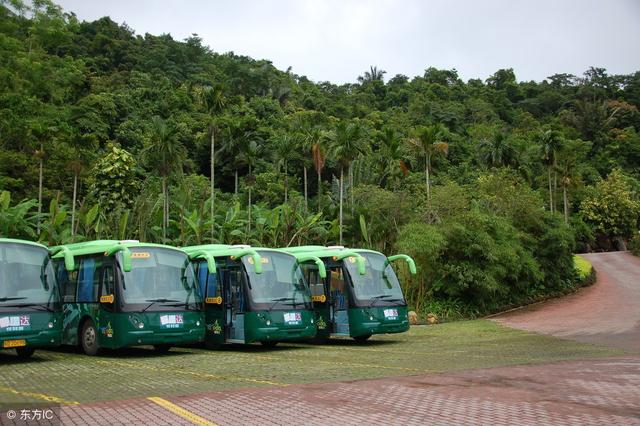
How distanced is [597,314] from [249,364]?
18.8 m

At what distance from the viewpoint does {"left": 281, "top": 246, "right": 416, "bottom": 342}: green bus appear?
17531 mm

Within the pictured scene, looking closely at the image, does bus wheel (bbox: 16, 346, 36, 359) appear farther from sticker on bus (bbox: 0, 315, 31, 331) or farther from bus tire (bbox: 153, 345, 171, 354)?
bus tire (bbox: 153, 345, 171, 354)

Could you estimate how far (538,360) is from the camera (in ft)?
43.9

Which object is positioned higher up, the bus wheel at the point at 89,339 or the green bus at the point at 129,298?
the green bus at the point at 129,298

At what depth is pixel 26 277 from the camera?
13523 millimetres

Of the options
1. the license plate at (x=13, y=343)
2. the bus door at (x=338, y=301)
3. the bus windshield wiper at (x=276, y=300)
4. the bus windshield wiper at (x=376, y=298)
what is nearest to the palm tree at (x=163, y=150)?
the bus door at (x=338, y=301)

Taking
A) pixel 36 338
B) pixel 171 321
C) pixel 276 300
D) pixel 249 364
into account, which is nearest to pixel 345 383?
pixel 249 364

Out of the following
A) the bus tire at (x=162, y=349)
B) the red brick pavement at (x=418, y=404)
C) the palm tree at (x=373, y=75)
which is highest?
the palm tree at (x=373, y=75)

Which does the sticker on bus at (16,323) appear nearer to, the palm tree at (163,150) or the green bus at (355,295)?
the green bus at (355,295)

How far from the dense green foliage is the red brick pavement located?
51.9 feet

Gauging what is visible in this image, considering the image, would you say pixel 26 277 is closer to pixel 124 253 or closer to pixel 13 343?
pixel 13 343

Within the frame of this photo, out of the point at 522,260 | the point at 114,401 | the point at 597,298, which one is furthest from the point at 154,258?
the point at 597,298

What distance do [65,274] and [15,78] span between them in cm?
4002

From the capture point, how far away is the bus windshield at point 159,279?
1466cm
